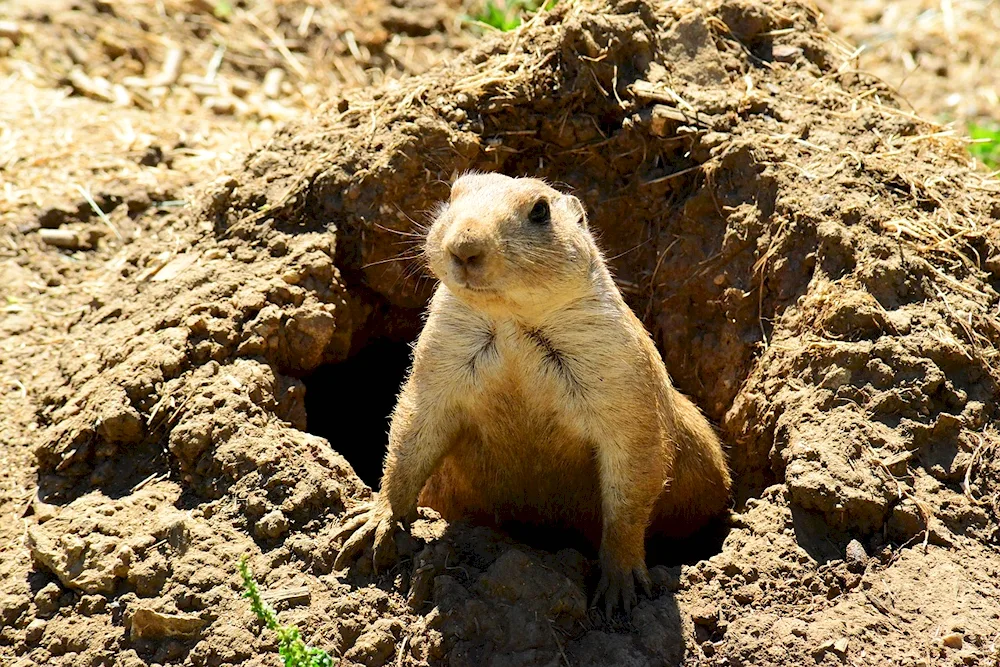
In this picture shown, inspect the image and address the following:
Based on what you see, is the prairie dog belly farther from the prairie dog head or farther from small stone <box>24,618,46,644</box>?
small stone <box>24,618,46,644</box>

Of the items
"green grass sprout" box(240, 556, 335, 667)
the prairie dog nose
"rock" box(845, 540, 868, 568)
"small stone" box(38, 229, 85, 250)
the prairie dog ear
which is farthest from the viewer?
"small stone" box(38, 229, 85, 250)

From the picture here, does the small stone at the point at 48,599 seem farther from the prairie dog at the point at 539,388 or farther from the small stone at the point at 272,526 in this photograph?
the prairie dog at the point at 539,388

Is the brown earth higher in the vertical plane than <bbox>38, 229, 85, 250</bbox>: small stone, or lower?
higher

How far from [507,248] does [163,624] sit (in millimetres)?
2150

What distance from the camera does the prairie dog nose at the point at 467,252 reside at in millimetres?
4160

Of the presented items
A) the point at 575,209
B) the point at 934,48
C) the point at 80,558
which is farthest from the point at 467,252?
the point at 934,48

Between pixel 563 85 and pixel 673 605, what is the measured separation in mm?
3302

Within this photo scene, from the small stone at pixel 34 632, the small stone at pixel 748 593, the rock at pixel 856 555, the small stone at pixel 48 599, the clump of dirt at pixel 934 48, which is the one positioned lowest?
the small stone at pixel 34 632

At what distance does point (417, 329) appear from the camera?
7.08 metres

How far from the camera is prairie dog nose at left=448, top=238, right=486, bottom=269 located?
4160mm

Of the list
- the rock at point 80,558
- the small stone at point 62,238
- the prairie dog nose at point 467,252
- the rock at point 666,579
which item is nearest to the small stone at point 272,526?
the rock at point 80,558

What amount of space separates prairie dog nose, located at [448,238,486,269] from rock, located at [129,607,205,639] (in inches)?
74.4

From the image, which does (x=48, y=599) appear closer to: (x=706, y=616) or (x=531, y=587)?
(x=531, y=587)

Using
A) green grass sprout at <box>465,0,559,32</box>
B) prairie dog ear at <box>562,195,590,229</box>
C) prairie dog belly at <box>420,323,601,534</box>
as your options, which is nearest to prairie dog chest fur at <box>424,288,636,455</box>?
prairie dog belly at <box>420,323,601,534</box>
